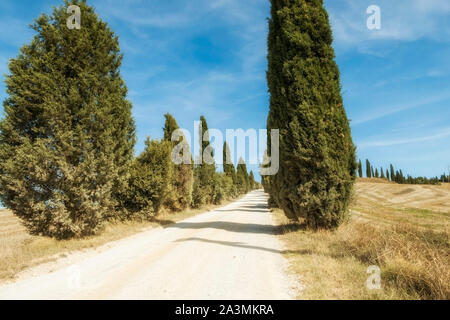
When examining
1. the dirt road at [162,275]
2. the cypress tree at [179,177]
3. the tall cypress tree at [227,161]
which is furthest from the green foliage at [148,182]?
the tall cypress tree at [227,161]

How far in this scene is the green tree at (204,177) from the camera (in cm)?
2742

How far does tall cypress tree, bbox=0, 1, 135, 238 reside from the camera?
7.82 metres

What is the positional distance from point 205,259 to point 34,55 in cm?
900

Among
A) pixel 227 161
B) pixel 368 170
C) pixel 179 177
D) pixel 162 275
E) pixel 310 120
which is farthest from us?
pixel 368 170

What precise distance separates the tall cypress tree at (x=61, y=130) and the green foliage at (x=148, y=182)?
4.44 m

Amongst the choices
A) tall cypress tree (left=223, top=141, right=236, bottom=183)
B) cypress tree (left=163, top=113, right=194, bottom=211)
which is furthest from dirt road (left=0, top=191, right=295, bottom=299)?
tall cypress tree (left=223, top=141, right=236, bottom=183)

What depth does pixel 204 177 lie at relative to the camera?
29.9 m

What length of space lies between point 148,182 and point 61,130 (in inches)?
256

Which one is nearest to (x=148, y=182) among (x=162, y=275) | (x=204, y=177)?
(x=162, y=275)

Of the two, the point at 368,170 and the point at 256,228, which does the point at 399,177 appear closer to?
the point at 368,170

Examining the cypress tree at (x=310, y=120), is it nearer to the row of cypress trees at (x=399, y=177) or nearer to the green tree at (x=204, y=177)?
the green tree at (x=204, y=177)

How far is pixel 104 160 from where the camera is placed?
8.90 meters

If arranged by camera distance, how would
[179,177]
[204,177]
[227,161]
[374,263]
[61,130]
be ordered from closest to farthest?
[374,263] → [61,130] → [179,177] → [204,177] → [227,161]
